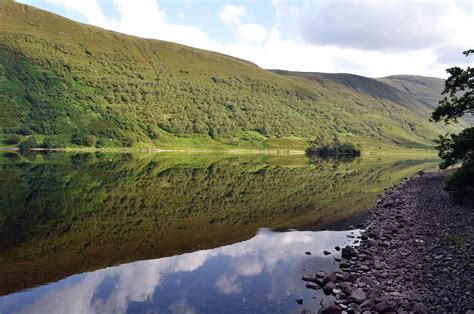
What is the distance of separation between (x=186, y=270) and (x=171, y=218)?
58.9ft

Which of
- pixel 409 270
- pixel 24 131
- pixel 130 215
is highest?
pixel 409 270

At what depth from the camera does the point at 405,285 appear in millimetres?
20484

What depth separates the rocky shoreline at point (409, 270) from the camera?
17.8 metres

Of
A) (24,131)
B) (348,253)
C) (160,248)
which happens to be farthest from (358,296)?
(24,131)

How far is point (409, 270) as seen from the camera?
22656 mm

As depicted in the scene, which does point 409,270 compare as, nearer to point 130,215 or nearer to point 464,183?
point 464,183

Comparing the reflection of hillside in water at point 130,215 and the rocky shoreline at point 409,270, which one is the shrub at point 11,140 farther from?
the rocky shoreline at point 409,270

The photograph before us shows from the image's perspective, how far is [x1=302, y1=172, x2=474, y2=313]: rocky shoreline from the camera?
17781 mm

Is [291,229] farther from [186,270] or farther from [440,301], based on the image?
[440,301]

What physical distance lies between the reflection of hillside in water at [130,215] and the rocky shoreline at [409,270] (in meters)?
11.2

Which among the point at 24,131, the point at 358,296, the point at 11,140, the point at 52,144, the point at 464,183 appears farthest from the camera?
the point at 24,131

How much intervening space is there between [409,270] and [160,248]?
17977 millimetres

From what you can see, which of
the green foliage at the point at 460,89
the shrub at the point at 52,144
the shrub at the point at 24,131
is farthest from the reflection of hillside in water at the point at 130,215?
the shrub at the point at 24,131

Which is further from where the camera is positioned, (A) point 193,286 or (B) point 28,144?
(B) point 28,144
